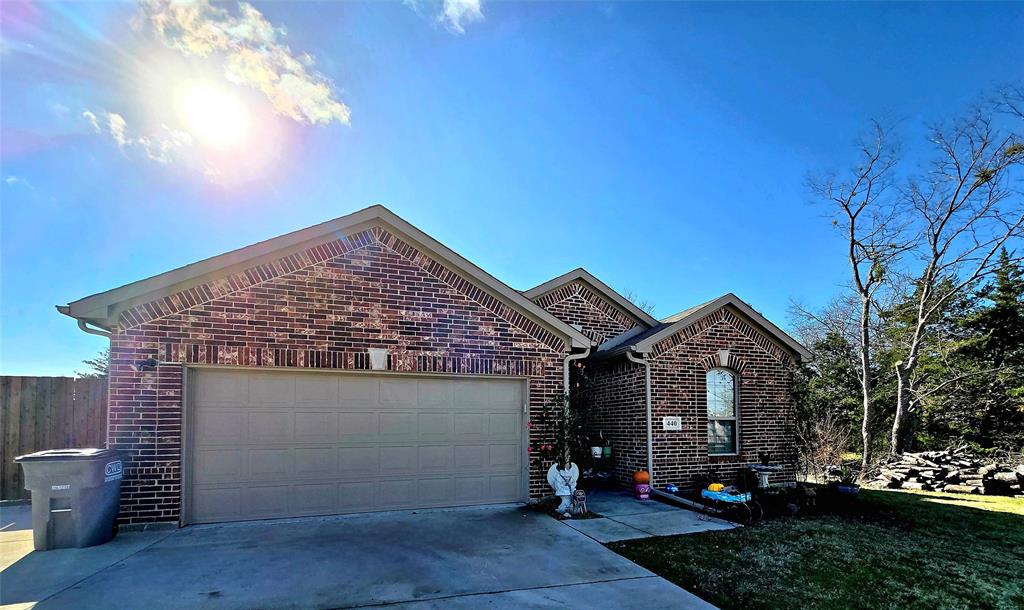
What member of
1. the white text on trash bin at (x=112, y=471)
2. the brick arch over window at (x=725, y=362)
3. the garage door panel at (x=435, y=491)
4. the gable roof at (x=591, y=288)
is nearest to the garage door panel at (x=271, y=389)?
the white text on trash bin at (x=112, y=471)

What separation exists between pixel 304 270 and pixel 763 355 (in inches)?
382

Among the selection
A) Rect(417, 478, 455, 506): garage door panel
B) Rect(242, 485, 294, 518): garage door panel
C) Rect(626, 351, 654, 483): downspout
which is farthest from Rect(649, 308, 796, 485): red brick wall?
Rect(242, 485, 294, 518): garage door panel

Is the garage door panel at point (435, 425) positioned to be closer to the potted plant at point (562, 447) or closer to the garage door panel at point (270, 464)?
the potted plant at point (562, 447)

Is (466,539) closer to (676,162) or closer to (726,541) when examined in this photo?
(726,541)

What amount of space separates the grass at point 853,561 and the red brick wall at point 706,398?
2.57m

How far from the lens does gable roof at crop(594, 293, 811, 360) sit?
11.2m

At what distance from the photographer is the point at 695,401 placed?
11477 millimetres

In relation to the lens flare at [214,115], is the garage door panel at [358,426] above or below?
below

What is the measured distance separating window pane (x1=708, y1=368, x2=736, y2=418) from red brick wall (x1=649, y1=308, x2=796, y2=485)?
178 mm

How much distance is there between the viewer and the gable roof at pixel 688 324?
1116 cm

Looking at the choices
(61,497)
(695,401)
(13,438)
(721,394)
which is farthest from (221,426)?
(721,394)

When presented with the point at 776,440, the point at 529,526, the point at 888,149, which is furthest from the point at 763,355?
the point at 888,149

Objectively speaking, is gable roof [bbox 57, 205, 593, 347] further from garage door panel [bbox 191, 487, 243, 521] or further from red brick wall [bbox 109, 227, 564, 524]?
garage door panel [bbox 191, 487, 243, 521]

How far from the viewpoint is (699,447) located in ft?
37.3
